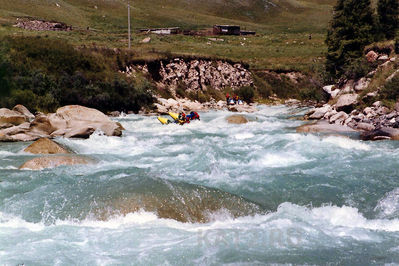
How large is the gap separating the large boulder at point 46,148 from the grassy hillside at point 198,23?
83.1 ft

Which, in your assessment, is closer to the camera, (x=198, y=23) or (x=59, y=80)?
(x=59, y=80)

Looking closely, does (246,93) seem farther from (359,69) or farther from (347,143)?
(347,143)

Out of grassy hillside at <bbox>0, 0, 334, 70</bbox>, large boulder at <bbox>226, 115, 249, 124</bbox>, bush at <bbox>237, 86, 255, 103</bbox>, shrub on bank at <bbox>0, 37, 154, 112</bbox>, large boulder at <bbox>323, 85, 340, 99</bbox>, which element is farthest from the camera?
grassy hillside at <bbox>0, 0, 334, 70</bbox>

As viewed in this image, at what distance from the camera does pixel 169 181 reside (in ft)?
29.5

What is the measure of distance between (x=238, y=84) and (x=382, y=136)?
3050 centimetres

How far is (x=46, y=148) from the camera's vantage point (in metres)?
13.1

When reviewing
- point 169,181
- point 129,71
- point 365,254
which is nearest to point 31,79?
point 129,71

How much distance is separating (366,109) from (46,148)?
606 inches

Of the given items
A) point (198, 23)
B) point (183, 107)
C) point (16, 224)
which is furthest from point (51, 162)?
point (198, 23)

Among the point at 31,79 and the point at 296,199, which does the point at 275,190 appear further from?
the point at 31,79

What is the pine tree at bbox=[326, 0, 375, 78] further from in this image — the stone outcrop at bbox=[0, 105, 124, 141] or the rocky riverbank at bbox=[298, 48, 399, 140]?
the stone outcrop at bbox=[0, 105, 124, 141]

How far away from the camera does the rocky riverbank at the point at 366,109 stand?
16.7 meters

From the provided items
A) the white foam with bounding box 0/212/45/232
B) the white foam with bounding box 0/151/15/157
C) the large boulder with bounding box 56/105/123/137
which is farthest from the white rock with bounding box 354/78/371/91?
the white foam with bounding box 0/212/45/232

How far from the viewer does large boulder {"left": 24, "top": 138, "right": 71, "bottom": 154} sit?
1303 cm
